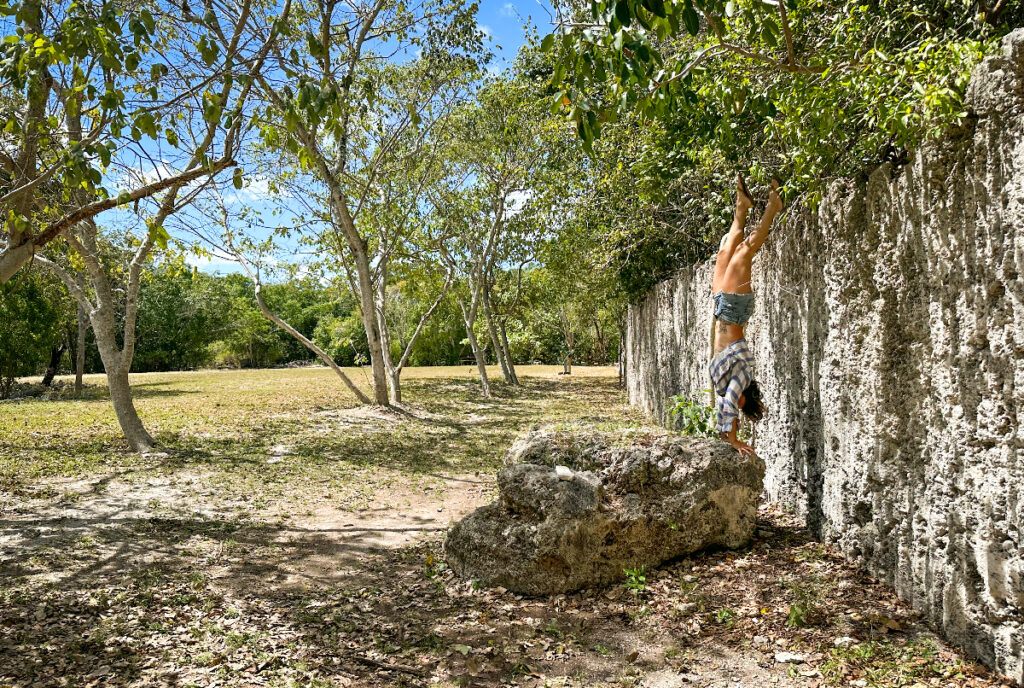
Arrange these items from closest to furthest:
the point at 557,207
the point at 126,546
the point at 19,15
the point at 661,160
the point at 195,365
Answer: the point at 19,15, the point at 126,546, the point at 661,160, the point at 557,207, the point at 195,365

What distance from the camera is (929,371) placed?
323cm

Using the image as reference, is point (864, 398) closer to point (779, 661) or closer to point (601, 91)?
point (779, 661)

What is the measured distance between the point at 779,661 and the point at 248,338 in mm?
47030

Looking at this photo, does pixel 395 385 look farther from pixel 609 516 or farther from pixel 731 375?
pixel 609 516

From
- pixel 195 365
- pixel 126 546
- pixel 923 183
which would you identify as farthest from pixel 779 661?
pixel 195 365

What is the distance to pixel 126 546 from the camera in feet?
18.5

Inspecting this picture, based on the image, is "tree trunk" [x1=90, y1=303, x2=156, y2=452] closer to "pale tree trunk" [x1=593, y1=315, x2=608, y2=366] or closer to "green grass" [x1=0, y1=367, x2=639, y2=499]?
"green grass" [x1=0, y1=367, x2=639, y2=499]

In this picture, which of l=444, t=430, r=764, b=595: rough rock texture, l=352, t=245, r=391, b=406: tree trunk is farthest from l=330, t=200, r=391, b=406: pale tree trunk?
l=444, t=430, r=764, b=595: rough rock texture

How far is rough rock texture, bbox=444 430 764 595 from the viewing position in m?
4.27

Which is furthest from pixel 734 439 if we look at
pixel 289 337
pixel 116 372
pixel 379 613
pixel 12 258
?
pixel 289 337

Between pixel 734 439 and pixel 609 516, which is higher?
pixel 734 439

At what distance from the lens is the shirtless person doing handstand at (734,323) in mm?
4691

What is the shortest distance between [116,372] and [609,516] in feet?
26.0

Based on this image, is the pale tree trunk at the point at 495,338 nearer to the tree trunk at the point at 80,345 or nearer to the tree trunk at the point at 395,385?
the tree trunk at the point at 395,385
